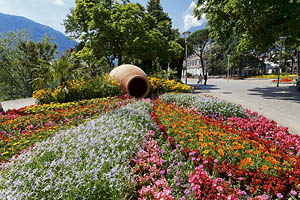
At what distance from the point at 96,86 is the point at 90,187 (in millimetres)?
7274

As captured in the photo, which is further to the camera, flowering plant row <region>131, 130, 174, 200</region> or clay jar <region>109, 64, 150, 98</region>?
clay jar <region>109, 64, 150, 98</region>

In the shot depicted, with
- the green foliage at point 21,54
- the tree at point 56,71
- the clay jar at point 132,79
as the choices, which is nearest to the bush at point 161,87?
the clay jar at point 132,79

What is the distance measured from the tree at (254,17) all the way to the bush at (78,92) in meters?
8.19

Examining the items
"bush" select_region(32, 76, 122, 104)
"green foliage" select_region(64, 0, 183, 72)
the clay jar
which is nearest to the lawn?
"bush" select_region(32, 76, 122, 104)

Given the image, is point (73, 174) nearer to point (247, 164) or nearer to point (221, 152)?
point (221, 152)

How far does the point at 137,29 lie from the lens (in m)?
14.6

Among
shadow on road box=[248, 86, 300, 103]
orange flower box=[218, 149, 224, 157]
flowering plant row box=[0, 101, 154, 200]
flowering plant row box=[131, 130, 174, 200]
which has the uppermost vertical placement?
flowering plant row box=[0, 101, 154, 200]

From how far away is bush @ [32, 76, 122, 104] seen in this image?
26.4 ft

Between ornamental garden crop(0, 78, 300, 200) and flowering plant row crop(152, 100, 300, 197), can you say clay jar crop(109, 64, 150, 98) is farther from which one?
flowering plant row crop(152, 100, 300, 197)

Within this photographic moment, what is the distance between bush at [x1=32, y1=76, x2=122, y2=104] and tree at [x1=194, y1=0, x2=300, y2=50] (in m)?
8.19

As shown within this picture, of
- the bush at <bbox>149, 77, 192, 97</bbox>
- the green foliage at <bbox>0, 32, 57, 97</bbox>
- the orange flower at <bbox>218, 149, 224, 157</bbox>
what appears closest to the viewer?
the orange flower at <bbox>218, 149, 224, 157</bbox>

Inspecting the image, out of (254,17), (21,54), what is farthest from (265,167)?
(21,54)

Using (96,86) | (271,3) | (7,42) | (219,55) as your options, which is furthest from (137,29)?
(219,55)

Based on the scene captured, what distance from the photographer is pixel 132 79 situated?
841 centimetres
